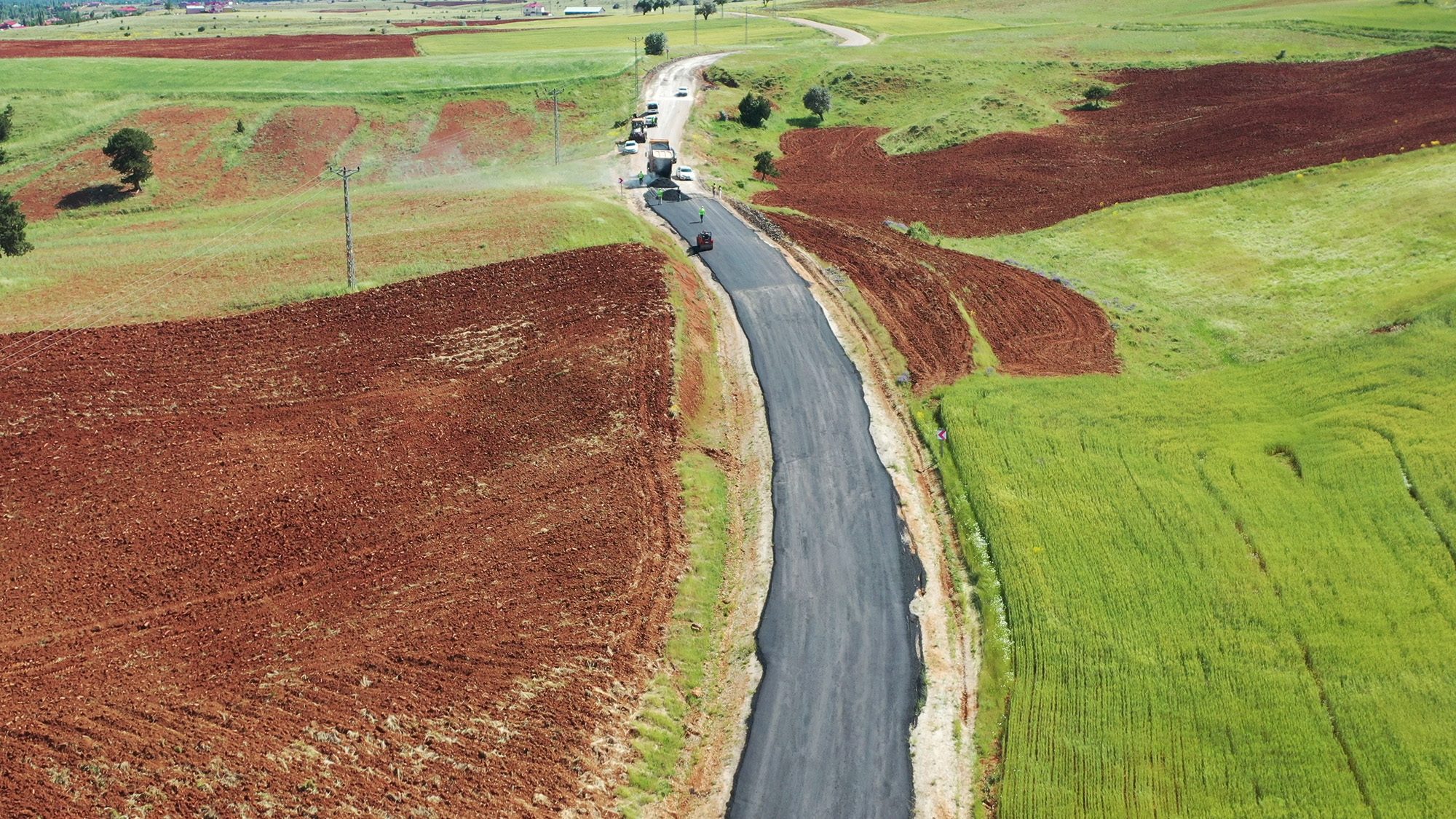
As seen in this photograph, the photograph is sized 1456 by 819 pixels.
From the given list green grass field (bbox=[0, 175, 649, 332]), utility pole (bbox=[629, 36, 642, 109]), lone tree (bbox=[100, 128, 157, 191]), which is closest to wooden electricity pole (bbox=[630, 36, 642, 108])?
utility pole (bbox=[629, 36, 642, 109])

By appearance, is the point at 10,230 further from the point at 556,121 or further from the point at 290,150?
the point at 556,121

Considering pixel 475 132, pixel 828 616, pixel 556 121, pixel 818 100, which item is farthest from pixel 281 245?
pixel 818 100

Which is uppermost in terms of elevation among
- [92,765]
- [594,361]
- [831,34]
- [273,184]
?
[831,34]

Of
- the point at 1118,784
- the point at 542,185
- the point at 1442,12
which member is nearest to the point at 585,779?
the point at 1118,784

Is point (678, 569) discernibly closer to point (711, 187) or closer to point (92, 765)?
point (92, 765)

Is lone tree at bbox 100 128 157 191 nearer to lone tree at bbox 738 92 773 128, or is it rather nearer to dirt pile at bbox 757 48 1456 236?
lone tree at bbox 738 92 773 128

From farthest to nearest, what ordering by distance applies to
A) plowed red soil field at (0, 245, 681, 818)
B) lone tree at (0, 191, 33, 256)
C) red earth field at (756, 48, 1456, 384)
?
lone tree at (0, 191, 33, 256) < red earth field at (756, 48, 1456, 384) < plowed red soil field at (0, 245, 681, 818)

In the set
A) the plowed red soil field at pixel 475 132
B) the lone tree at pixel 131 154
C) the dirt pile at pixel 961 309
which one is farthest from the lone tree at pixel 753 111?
the lone tree at pixel 131 154

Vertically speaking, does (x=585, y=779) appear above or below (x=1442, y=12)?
below
